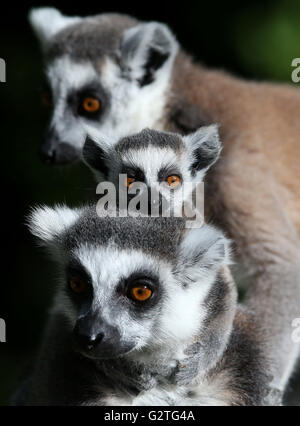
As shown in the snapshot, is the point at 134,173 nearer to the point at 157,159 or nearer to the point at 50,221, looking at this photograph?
the point at 157,159

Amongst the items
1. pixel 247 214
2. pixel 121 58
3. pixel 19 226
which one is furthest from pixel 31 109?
pixel 247 214

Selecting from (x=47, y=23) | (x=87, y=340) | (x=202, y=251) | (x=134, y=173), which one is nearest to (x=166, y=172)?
(x=134, y=173)

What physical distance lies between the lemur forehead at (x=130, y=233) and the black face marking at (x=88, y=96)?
1816mm

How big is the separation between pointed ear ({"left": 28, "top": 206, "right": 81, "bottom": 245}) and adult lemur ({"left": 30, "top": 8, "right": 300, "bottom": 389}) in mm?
1378

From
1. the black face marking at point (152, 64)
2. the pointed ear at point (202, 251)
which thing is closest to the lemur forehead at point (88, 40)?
the black face marking at point (152, 64)

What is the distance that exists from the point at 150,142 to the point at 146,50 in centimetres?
151

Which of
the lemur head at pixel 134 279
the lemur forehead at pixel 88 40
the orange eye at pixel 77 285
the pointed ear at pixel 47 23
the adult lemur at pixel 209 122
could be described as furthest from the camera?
the pointed ear at pixel 47 23

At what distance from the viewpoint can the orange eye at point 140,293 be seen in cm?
365

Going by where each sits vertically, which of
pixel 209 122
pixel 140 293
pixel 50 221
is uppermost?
pixel 209 122

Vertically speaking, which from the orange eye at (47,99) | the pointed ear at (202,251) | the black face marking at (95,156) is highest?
the orange eye at (47,99)

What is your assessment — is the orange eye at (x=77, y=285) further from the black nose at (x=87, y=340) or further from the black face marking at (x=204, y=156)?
the black face marking at (x=204, y=156)

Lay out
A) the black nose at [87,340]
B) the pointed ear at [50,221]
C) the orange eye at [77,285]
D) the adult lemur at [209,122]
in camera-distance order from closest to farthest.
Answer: the black nose at [87,340], the orange eye at [77,285], the pointed ear at [50,221], the adult lemur at [209,122]

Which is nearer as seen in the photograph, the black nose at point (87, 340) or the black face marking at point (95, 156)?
the black nose at point (87, 340)

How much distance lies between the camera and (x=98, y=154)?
4.47 m
